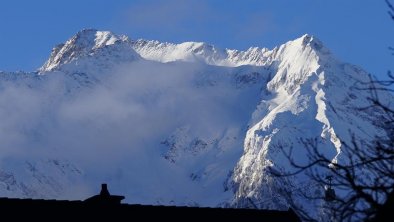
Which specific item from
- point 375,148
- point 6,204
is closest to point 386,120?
point 375,148

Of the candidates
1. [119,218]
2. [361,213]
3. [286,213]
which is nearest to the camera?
[361,213]

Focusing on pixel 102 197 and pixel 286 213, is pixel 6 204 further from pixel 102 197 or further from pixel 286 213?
pixel 286 213

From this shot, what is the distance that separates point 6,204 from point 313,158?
17.9 meters

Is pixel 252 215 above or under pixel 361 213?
above

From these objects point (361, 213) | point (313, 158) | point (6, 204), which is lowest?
point (361, 213)

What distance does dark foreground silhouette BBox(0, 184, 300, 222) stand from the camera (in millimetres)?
31859

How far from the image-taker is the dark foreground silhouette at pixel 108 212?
1254 inches

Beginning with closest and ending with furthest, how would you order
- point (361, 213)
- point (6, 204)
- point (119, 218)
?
point (361, 213)
point (6, 204)
point (119, 218)

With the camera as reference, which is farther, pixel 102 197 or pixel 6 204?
pixel 102 197

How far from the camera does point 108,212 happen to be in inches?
1336

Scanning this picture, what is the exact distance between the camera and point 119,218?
3397cm

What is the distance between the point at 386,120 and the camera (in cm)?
1496

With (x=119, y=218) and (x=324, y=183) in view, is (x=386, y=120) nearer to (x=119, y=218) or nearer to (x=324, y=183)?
(x=324, y=183)

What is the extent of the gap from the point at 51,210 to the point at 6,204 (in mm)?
1228
